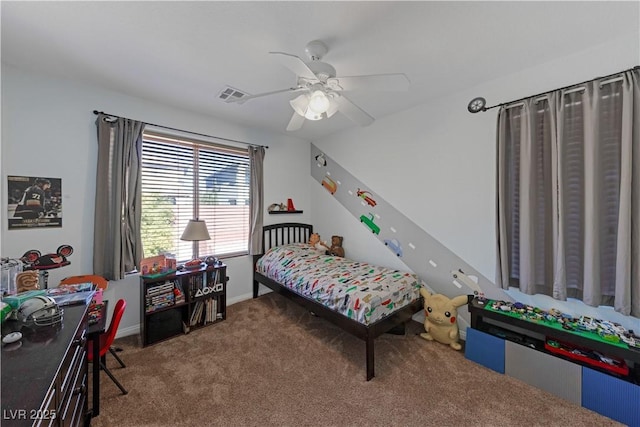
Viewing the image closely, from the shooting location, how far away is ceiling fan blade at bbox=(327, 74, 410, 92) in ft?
A: 4.77

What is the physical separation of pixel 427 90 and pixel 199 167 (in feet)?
9.30

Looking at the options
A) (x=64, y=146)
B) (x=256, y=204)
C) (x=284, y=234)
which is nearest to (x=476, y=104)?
(x=256, y=204)

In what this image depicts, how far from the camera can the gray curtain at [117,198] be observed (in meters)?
2.36

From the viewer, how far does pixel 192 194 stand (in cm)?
310

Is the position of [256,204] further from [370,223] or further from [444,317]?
[444,317]

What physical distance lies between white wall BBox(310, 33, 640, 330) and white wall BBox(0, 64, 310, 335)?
8.51ft

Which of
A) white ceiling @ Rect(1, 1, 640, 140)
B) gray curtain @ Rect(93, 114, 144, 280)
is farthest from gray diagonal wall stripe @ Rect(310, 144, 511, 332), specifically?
gray curtain @ Rect(93, 114, 144, 280)

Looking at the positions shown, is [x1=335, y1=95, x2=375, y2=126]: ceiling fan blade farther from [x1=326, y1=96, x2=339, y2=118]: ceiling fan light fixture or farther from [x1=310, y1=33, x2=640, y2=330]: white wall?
[x1=310, y1=33, x2=640, y2=330]: white wall

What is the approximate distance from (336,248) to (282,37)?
2.73m

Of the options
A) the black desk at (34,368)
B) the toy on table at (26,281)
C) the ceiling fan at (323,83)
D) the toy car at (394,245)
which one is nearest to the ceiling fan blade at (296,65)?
the ceiling fan at (323,83)

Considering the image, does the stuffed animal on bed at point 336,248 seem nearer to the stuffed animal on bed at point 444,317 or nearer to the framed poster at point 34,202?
the stuffed animal on bed at point 444,317

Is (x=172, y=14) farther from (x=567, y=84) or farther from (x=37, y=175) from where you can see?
(x=567, y=84)

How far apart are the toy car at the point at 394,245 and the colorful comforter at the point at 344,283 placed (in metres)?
0.40

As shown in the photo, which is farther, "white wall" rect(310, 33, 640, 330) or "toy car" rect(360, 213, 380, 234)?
"toy car" rect(360, 213, 380, 234)
